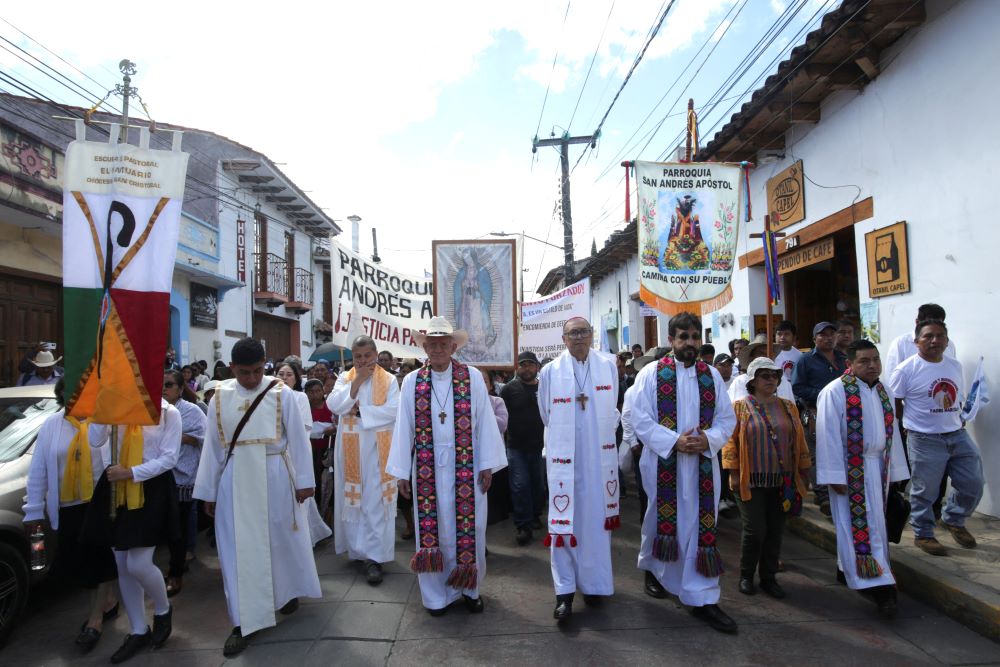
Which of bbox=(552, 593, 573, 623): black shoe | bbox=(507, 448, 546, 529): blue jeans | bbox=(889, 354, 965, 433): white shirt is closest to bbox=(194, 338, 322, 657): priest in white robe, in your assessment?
bbox=(552, 593, 573, 623): black shoe

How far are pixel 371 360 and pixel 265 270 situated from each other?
15296 millimetres

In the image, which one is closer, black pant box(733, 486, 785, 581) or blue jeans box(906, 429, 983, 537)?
black pant box(733, 486, 785, 581)

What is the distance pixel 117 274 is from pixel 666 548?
3.53 m

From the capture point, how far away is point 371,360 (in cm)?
550

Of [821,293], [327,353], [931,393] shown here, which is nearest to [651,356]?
[931,393]

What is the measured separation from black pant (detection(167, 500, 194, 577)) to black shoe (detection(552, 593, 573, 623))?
2312 millimetres

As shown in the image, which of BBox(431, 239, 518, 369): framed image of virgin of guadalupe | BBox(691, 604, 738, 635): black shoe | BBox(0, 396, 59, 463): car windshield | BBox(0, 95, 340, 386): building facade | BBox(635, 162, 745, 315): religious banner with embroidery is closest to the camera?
BBox(691, 604, 738, 635): black shoe

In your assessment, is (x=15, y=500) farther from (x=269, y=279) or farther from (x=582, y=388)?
(x=269, y=279)

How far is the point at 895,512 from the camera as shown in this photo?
4.23 m

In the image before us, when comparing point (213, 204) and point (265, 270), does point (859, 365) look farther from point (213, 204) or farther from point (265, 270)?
point (265, 270)

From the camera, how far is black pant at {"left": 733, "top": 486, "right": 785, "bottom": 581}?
4.30 meters

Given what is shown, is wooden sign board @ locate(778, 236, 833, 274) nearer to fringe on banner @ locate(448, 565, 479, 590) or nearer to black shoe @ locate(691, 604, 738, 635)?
black shoe @ locate(691, 604, 738, 635)

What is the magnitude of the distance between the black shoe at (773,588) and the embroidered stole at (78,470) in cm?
399

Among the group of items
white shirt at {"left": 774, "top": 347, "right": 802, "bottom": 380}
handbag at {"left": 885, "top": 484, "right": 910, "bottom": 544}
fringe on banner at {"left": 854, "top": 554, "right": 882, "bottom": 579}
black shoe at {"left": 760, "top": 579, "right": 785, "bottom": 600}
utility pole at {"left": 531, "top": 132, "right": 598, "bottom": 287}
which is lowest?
black shoe at {"left": 760, "top": 579, "right": 785, "bottom": 600}
